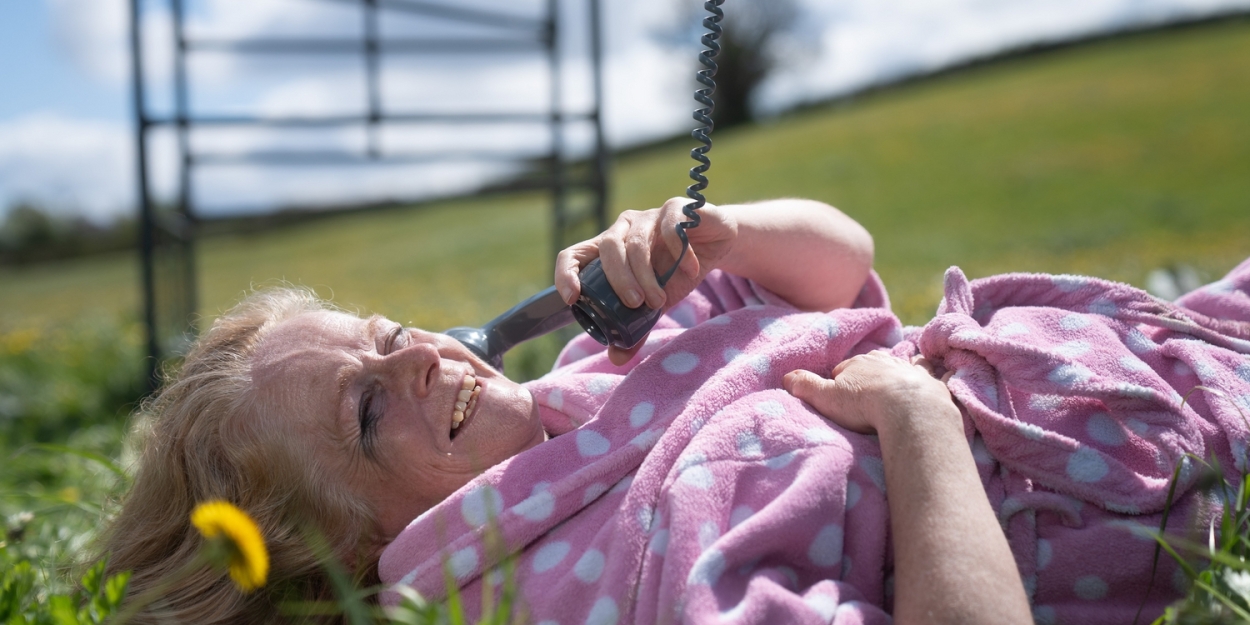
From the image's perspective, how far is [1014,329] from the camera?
1.77 m

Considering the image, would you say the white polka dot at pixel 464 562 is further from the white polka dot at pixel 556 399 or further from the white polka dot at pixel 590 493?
the white polka dot at pixel 556 399

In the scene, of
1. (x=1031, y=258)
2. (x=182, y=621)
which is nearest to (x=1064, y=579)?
(x=182, y=621)

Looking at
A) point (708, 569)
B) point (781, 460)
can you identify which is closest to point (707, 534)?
point (708, 569)

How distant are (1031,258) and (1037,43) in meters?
28.3

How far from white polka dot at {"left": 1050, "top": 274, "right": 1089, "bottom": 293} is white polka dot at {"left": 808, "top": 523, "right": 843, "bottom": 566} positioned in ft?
2.70

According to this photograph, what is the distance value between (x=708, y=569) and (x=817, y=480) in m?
0.23

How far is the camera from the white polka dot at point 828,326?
1.85 metres

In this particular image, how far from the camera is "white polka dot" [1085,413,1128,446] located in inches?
62.1

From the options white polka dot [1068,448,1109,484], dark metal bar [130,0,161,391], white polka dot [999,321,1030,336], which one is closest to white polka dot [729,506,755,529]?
white polka dot [1068,448,1109,484]

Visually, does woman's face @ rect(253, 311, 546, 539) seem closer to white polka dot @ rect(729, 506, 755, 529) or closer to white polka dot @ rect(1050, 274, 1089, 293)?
white polka dot @ rect(729, 506, 755, 529)

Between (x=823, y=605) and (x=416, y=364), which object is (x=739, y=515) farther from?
(x=416, y=364)

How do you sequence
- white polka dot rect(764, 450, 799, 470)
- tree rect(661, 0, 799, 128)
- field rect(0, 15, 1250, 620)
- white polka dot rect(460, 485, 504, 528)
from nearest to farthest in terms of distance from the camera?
1. white polka dot rect(764, 450, 799, 470)
2. white polka dot rect(460, 485, 504, 528)
3. field rect(0, 15, 1250, 620)
4. tree rect(661, 0, 799, 128)

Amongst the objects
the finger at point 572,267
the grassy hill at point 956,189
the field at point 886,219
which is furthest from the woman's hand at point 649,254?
the grassy hill at point 956,189

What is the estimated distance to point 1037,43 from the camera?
119ft
